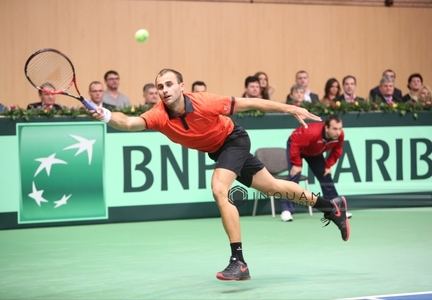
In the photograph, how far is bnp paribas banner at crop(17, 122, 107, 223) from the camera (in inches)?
428

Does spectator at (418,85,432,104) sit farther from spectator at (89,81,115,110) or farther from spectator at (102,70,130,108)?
spectator at (89,81,115,110)

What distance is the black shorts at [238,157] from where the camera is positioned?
7.42 m

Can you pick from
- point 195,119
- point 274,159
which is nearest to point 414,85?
point 274,159

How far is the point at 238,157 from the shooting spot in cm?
750

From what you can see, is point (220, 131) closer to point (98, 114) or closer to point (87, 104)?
point (98, 114)

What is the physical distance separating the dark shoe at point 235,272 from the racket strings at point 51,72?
228cm

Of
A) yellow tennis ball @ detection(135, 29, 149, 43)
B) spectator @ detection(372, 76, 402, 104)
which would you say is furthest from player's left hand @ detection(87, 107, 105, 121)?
spectator @ detection(372, 76, 402, 104)

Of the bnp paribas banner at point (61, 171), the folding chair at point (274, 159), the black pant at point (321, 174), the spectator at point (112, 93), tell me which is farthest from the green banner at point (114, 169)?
the spectator at point (112, 93)

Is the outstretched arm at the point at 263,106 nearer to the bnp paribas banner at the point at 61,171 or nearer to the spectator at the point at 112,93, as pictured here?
the bnp paribas banner at the point at 61,171

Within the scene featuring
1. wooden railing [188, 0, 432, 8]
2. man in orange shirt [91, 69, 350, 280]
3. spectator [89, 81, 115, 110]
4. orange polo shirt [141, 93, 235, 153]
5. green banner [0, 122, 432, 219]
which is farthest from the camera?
wooden railing [188, 0, 432, 8]

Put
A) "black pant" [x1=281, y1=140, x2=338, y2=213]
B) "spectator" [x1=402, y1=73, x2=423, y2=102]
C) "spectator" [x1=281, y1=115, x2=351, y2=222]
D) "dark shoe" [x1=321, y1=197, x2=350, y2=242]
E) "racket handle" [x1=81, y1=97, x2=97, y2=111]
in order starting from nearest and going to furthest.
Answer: "racket handle" [x1=81, y1=97, x2=97, y2=111], "dark shoe" [x1=321, y1=197, x2=350, y2=242], "spectator" [x1=281, y1=115, x2=351, y2=222], "black pant" [x1=281, y1=140, x2=338, y2=213], "spectator" [x1=402, y1=73, x2=423, y2=102]

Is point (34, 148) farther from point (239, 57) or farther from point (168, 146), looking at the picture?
point (239, 57)

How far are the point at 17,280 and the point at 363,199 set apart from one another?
21.6 ft

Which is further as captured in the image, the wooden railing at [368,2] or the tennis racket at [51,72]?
the wooden railing at [368,2]
